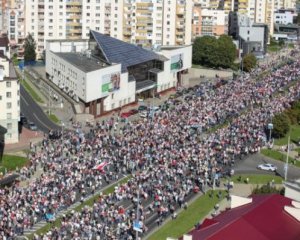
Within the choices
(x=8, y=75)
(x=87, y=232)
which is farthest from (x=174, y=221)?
(x=8, y=75)

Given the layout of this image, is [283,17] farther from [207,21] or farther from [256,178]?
[256,178]

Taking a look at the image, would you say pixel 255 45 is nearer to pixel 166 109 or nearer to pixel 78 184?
pixel 166 109

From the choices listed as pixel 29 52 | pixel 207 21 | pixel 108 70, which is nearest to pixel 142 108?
pixel 108 70

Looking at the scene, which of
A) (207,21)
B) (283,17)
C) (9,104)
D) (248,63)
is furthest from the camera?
(283,17)

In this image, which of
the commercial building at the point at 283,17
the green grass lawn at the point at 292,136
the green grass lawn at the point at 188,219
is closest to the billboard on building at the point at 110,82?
the green grass lawn at the point at 292,136

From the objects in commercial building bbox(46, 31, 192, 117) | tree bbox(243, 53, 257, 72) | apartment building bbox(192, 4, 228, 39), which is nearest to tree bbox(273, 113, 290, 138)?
commercial building bbox(46, 31, 192, 117)

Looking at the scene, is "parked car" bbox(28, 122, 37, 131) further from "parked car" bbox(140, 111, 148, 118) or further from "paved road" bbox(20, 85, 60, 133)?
"parked car" bbox(140, 111, 148, 118)

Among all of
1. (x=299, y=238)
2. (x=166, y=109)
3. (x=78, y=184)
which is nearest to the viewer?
(x=299, y=238)
